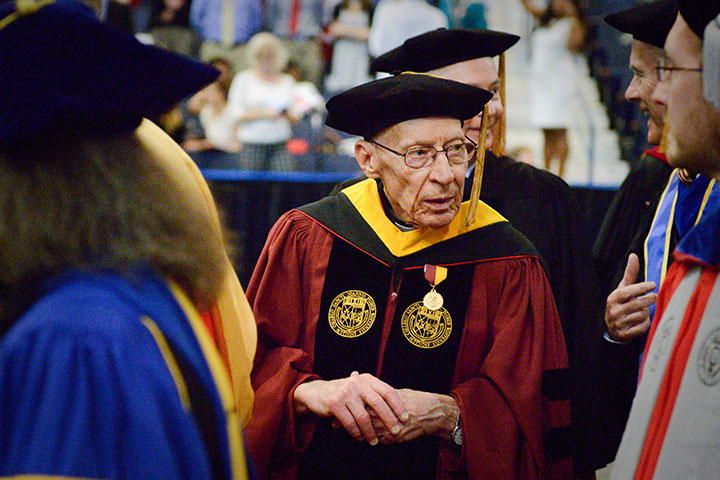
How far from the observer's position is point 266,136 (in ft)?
27.3

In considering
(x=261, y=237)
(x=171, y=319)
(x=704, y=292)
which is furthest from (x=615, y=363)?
(x=261, y=237)

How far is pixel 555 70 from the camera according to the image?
886 cm

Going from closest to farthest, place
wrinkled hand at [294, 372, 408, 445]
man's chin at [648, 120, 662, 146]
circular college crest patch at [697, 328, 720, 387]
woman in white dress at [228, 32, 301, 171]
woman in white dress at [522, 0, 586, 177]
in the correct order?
1. circular college crest patch at [697, 328, 720, 387]
2. wrinkled hand at [294, 372, 408, 445]
3. man's chin at [648, 120, 662, 146]
4. woman in white dress at [228, 32, 301, 171]
5. woman in white dress at [522, 0, 586, 177]

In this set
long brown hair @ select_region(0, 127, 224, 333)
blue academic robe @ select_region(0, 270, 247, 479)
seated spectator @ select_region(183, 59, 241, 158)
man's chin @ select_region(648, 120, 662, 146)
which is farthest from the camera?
seated spectator @ select_region(183, 59, 241, 158)

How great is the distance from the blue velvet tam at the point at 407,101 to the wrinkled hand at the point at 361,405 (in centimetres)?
83

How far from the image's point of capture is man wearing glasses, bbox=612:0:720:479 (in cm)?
157

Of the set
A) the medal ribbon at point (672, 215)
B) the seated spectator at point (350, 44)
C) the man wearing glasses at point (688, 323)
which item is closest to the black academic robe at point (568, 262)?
the medal ribbon at point (672, 215)

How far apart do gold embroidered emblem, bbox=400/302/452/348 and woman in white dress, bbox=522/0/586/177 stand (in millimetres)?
6517

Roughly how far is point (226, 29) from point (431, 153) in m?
7.43

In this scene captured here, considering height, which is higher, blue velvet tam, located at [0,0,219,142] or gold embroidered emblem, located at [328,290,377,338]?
blue velvet tam, located at [0,0,219,142]

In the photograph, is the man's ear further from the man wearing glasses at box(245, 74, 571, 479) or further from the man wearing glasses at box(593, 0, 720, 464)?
the man wearing glasses at box(593, 0, 720, 464)

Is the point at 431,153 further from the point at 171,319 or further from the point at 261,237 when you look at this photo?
the point at 261,237

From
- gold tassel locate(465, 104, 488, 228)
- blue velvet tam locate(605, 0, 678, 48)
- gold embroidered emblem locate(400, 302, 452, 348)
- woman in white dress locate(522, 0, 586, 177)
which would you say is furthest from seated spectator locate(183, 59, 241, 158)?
gold embroidered emblem locate(400, 302, 452, 348)

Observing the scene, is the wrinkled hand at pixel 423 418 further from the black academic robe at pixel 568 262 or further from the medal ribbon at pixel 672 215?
the medal ribbon at pixel 672 215
